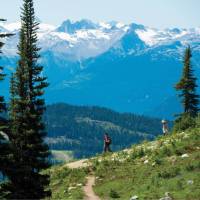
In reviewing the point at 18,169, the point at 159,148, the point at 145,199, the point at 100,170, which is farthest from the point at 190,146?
the point at 18,169

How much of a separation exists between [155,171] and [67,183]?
29.0ft

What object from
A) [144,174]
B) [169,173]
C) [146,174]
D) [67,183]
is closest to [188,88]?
[67,183]

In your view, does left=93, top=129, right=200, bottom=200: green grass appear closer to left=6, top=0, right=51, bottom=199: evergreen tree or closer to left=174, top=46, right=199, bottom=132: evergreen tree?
left=6, top=0, right=51, bottom=199: evergreen tree

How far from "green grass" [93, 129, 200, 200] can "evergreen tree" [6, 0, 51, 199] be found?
15.7 feet

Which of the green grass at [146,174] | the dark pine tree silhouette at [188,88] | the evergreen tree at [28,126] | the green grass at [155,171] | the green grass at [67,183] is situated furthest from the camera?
the dark pine tree silhouette at [188,88]

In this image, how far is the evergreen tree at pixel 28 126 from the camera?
34.9 m

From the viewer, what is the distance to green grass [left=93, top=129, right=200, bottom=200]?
3228 centimetres

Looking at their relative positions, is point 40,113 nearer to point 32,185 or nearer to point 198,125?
point 32,185

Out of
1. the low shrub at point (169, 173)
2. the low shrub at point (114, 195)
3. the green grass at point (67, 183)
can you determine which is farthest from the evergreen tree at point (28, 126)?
the low shrub at point (169, 173)

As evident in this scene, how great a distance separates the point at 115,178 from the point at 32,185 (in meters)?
7.62

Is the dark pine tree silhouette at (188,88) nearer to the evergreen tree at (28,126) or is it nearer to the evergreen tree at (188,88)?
the evergreen tree at (188,88)

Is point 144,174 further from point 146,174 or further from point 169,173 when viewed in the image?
point 169,173

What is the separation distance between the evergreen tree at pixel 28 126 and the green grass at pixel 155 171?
189 inches

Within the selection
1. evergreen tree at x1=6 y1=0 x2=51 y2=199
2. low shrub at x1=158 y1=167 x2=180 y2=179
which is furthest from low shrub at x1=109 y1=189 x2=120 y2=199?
evergreen tree at x1=6 y1=0 x2=51 y2=199
